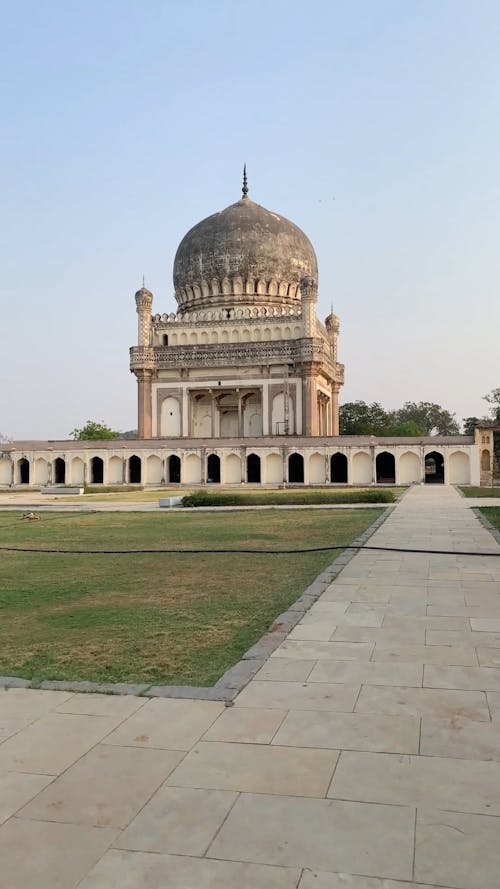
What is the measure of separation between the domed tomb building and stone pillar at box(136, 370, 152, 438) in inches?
2.2

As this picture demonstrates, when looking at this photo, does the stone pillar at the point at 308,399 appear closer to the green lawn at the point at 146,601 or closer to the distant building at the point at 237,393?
the distant building at the point at 237,393

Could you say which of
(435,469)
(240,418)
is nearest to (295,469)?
(240,418)

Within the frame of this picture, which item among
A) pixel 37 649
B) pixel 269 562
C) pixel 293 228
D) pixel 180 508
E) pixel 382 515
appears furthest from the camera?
pixel 293 228

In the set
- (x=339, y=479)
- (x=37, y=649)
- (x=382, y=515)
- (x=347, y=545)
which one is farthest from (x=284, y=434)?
(x=37, y=649)

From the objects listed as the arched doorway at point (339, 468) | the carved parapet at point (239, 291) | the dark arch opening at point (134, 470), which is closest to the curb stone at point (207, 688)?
the arched doorway at point (339, 468)

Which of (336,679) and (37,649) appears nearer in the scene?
(336,679)

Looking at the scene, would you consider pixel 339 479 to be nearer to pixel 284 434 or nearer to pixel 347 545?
pixel 284 434

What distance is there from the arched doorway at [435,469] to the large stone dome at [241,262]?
12.3m

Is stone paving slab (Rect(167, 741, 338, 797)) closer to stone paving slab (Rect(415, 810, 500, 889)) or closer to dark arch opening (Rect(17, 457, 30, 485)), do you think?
stone paving slab (Rect(415, 810, 500, 889))

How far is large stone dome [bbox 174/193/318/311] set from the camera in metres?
41.7

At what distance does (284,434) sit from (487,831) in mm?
37901

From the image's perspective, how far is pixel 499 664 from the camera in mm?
4328

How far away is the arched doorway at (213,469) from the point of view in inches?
1517

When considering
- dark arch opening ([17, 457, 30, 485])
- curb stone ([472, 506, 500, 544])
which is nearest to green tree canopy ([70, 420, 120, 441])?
dark arch opening ([17, 457, 30, 485])
